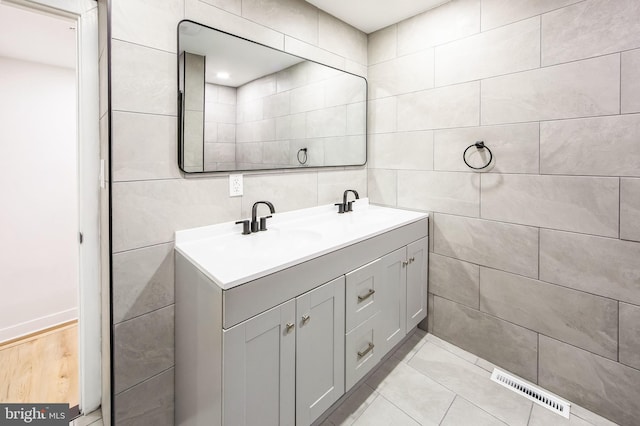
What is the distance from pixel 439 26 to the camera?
2.10 meters

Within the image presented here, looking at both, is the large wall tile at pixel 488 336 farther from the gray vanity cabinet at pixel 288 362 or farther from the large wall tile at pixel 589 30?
Answer: the large wall tile at pixel 589 30

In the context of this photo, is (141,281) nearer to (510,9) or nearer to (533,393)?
(533,393)

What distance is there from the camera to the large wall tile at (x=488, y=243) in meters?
1.81

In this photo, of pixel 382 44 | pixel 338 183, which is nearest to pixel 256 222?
pixel 338 183

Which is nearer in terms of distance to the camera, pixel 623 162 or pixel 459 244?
pixel 623 162

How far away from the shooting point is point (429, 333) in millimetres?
2357

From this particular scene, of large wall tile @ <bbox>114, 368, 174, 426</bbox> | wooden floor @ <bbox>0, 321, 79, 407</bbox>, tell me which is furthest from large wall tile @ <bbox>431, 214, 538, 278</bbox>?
wooden floor @ <bbox>0, 321, 79, 407</bbox>

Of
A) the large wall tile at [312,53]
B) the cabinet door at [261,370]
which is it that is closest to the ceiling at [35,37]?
the large wall tile at [312,53]

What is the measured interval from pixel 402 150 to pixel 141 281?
1.96m

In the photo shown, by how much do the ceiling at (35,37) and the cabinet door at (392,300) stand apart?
2258 mm

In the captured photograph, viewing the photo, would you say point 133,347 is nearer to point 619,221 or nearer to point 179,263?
point 179,263

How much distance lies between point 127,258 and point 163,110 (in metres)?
0.71

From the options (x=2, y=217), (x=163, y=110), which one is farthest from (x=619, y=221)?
(x=2, y=217)

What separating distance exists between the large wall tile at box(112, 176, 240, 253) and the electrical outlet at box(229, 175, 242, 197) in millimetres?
25
